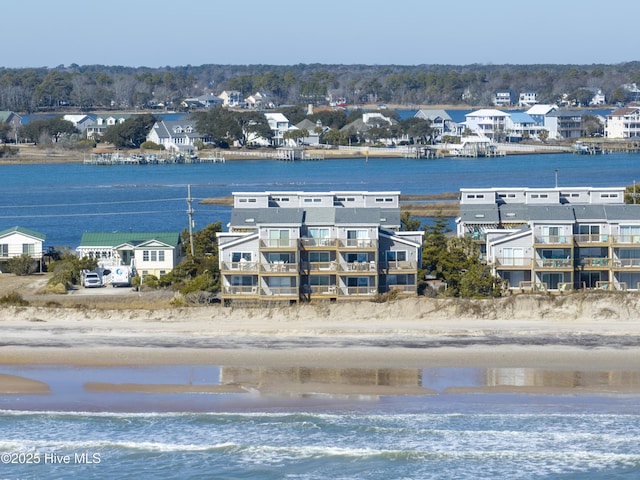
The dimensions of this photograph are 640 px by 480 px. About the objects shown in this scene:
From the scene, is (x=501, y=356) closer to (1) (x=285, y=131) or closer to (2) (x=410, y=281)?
(2) (x=410, y=281)

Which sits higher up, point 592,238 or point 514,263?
point 592,238

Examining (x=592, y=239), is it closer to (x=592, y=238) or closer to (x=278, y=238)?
(x=592, y=238)

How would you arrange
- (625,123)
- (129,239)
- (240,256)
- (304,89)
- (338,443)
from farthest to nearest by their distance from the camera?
(304,89)
(625,123)
(129,239)
(240,256)
(338,443)

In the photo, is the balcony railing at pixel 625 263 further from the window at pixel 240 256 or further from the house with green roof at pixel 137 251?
the house with green roof at pixel 137 251

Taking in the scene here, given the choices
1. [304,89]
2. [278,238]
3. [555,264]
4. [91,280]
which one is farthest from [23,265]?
[304,89]

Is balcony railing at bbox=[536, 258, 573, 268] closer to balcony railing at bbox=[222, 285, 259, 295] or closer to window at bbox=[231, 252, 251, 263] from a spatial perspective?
balcony railing at bbox=[222, 285, 259, 295]
